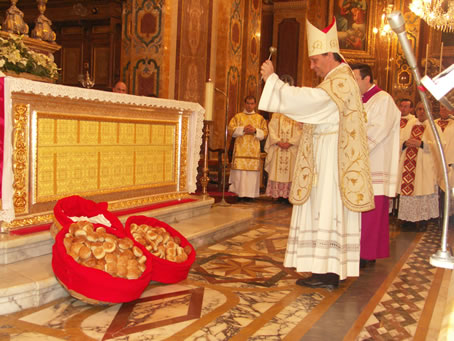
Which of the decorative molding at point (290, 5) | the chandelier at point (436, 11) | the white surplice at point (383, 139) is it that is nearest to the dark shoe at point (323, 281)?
the white surplice at point (383, 139)

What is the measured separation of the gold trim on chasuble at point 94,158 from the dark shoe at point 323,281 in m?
2.03

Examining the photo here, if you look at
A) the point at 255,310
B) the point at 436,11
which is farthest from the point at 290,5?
the point at 255,310

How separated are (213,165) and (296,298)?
6.21 m

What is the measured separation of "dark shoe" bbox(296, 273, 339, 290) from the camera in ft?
12.6

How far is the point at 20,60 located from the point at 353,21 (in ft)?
42.5

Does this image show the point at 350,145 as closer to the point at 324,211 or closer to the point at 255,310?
the point at 324,211

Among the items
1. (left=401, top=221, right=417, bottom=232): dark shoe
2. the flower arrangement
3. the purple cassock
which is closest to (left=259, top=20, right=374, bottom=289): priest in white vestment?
the purple cassock

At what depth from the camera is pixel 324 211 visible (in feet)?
12.3

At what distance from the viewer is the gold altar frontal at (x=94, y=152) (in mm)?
3830

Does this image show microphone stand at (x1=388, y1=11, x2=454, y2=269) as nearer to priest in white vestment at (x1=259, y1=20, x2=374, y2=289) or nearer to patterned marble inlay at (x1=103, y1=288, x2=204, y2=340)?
patterned marble inlay at (x1=103, y1=288, x2=204, y2=340)

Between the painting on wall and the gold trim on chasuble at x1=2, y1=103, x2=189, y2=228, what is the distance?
10751mm

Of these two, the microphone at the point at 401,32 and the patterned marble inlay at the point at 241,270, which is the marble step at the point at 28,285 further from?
the microphone at the point at 401,32

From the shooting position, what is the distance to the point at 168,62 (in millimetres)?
8562

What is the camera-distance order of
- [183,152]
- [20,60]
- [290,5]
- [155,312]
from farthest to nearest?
[290,5] < [183,152] < [20,60] < [155,312]
